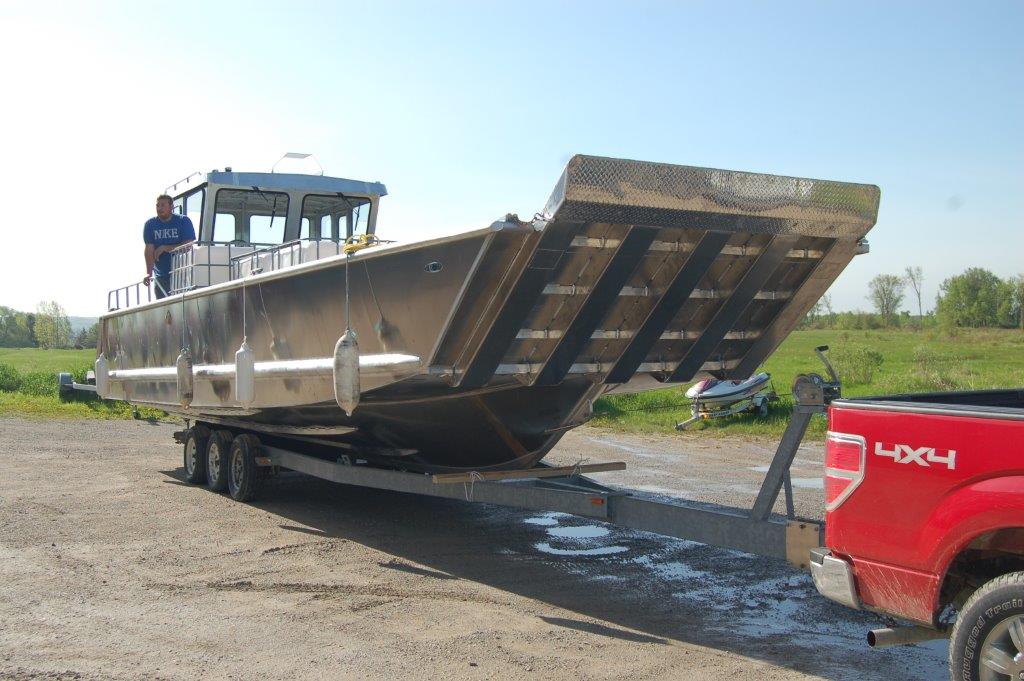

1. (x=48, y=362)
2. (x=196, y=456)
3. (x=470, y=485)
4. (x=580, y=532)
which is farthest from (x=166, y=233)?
(x=48, y=362)

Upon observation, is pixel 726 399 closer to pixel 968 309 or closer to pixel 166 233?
pixel 166 233

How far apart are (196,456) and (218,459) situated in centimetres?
56

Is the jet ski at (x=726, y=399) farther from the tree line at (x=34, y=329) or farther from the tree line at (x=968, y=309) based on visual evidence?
the tree line at (x=34, y=329)

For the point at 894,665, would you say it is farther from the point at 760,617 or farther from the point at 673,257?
the point at 673,257

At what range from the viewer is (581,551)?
7.52m

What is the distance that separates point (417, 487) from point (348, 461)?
143cm

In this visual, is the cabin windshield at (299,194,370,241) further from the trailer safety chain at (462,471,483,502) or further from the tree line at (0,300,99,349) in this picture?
the tree line at (0,300,99,349)

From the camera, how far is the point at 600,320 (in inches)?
245

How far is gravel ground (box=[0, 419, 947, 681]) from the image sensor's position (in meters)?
4.79

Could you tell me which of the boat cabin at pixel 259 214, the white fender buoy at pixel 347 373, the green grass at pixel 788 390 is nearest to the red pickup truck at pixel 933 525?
the white fender buoy at pixel 347 373

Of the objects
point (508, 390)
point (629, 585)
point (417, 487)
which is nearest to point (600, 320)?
point (508, 390)

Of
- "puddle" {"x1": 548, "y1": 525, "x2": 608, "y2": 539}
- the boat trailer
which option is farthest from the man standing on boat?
"puddle" {"x1": 548, "y1": 525, "x2": 608, "y2": 539}

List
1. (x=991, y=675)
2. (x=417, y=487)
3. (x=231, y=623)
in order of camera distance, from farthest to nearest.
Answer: (x=417, y=487) → (x=231, y=623) → (x=991, y=675)

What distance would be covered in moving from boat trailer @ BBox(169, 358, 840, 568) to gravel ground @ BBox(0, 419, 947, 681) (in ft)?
1.57
